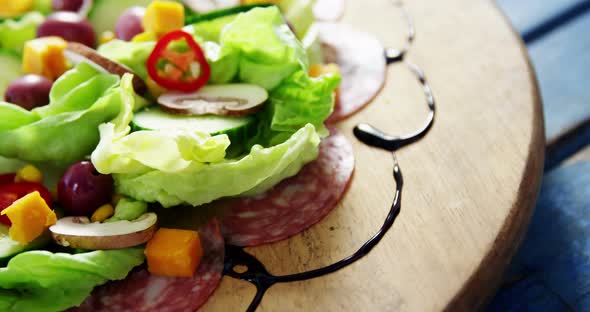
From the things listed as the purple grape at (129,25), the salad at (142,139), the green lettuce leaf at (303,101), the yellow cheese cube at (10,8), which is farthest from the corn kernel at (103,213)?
the yellow cheese cube at (10,8)

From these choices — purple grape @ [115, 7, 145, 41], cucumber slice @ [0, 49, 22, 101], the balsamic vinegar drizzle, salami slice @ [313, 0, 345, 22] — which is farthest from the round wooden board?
cucumber slice @ [0, 49, 22, 101]

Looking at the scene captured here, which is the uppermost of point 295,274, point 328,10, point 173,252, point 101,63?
point 101,63

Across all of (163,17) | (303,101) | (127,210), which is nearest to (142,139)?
(127,210)

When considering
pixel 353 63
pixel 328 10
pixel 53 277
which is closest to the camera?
pixel 53 277

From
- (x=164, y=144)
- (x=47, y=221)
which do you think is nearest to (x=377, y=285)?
(x=164, y=144)

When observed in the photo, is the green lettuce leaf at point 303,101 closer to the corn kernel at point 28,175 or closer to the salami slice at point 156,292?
the salami slice at point 156,292

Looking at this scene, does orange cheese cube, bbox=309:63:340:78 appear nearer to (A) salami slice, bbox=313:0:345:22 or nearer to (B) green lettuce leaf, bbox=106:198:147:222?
(A) salami slice, bbox=313:0:345:22

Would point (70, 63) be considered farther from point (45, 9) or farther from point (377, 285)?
point (377, 285)

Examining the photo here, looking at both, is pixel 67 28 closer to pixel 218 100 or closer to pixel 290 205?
pixel 218 100
